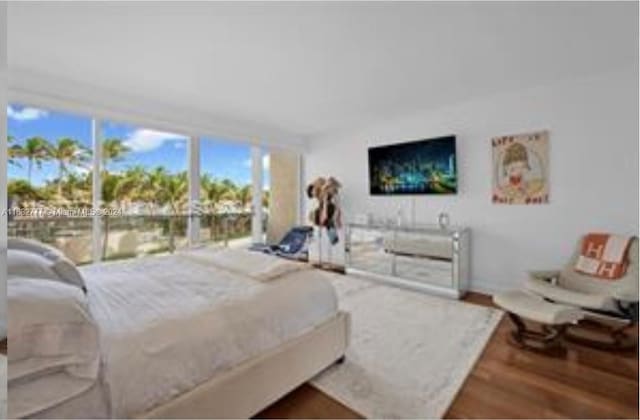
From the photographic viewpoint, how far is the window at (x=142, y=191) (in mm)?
3867

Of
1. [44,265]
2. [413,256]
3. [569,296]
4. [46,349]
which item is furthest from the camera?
[413,256]

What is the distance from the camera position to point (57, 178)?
136 inches

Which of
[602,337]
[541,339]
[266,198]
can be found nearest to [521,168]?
[602,337]

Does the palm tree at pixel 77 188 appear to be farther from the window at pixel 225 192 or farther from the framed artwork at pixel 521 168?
the framed artwork at pixel 521 168

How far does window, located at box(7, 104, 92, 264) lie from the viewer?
318 cm

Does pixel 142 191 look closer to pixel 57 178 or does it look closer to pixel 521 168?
pixel 57 178

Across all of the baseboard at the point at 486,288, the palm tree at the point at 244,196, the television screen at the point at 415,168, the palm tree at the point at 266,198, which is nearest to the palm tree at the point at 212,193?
the palm tree at the point at 244,196

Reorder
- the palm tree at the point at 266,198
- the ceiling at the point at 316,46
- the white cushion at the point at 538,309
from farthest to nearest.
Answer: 1. the palm tree at the point at 266,198
2. the white cushion at the point at 538,309
3. the ceiling at the point at 316,46

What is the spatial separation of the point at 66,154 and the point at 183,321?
3.13 meters

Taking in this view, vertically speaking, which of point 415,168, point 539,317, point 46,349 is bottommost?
point 539,317

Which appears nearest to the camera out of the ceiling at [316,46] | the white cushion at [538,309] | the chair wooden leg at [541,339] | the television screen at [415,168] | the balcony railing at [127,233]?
the ceiling at [316,46]

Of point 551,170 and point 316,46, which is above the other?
point 316,46

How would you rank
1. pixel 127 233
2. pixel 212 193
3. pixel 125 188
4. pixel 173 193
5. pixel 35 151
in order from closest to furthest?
pixel 35 151, pixel 125 188, pixel 127 233, pixel 173 193, pixel 212 193

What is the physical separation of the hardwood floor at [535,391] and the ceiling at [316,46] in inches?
94.8
